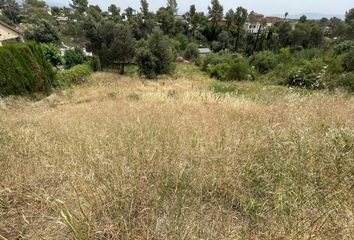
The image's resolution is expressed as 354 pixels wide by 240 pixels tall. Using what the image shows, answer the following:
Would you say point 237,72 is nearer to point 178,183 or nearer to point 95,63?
point 95,63

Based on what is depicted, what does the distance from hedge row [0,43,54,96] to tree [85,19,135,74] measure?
11.8 m

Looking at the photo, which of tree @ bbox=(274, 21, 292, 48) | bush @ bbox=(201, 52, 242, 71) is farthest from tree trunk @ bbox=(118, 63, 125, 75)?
tree @ bbox=(274, 21, 292, 48)

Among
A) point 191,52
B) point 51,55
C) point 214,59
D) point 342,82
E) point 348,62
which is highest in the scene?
point 348,62

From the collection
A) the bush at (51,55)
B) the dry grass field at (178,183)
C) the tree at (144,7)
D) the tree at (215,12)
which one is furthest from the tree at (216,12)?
the dry grass field at (178,183)

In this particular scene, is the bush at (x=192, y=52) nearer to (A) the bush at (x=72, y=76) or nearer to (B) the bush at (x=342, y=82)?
(A) the bush at (x=72, y=76)

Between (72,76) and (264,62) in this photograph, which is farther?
(264,62)

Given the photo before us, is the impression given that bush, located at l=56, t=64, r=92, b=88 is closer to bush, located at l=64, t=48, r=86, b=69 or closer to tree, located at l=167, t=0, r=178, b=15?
bush, located at l=64, t=48, r=86, b=69

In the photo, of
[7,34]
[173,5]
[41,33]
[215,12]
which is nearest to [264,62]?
[7,34]

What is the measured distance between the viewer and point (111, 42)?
910 inches

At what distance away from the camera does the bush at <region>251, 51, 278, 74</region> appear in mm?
28591

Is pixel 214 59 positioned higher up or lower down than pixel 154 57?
lower down

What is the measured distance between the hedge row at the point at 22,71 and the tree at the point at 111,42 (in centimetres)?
1181

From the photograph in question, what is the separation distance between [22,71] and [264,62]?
2682 cm

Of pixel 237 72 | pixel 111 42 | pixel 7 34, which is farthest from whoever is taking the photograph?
pixel 7 34
